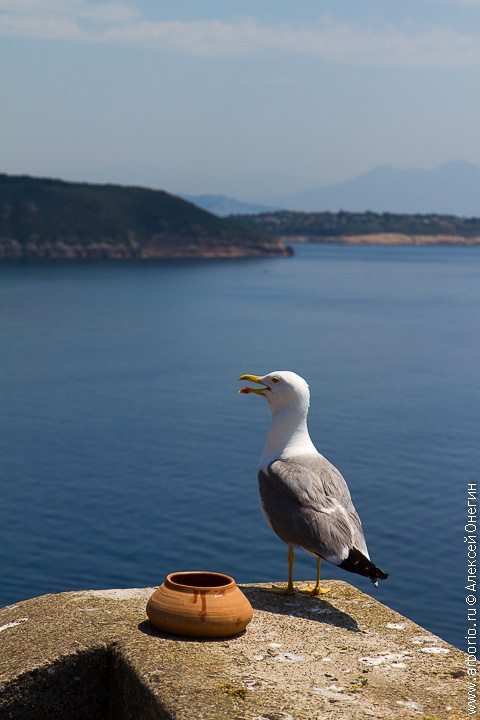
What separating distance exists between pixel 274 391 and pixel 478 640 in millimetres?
16096

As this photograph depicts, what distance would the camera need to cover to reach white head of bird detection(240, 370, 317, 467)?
1018 cm

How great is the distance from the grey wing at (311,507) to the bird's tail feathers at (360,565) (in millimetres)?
50

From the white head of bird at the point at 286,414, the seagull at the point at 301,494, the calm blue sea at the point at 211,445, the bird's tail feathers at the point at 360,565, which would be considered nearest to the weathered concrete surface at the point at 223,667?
the bird's tail feathers at the point at 360,565

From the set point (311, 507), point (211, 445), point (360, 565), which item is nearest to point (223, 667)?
point (360, 565)

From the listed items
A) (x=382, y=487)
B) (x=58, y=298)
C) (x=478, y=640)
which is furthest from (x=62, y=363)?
(x=58, y=298)

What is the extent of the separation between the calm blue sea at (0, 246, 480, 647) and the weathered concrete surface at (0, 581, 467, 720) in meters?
17.3

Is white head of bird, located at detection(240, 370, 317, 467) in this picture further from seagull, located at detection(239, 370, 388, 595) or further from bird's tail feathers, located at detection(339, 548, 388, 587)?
bird's tail feathers, located at detection(339, 548, 388, 587)

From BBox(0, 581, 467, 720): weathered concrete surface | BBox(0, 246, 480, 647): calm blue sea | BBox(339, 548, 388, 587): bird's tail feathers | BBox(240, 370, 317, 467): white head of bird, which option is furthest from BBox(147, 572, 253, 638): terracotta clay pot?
BBox(0, 246, 480, 647): calm blue sea

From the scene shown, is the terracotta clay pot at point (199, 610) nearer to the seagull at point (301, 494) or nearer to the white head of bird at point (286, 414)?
the seagull at point (301, 494)

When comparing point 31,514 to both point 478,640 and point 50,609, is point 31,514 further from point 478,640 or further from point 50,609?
point 50,609

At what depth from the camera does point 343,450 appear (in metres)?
42.3

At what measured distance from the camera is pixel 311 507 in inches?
388

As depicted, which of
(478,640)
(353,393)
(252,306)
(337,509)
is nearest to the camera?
(337,509)

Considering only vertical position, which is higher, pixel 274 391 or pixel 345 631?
pixel 274 391
